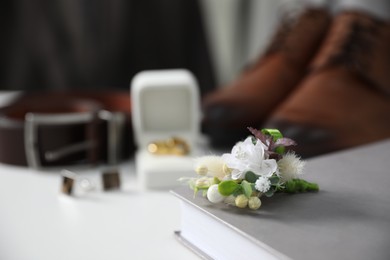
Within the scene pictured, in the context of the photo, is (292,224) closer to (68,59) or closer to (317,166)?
(317,166)

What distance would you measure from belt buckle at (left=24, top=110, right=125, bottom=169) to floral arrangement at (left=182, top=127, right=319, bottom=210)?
0.22 meters

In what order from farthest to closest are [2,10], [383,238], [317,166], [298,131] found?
[2,10] → [298,131] → [317,166] → [383,238]

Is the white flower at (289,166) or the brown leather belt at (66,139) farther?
the brown leather belt at (66,139)

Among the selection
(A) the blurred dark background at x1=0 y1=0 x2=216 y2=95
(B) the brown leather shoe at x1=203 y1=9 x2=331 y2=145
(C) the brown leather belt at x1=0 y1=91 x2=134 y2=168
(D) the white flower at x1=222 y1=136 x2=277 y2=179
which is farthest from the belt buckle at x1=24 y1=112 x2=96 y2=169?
(A) the blurred dark background at x1=0 y1=0 x2=216 y2=95

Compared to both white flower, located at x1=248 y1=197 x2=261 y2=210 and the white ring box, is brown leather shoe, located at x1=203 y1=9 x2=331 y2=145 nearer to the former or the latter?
the white ring box

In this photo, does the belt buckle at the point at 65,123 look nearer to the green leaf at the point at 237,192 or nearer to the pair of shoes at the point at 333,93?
the pair of shoes at the point at 333,93

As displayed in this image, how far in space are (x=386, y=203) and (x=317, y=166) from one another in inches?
3.2

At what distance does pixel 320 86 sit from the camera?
0.64 meters

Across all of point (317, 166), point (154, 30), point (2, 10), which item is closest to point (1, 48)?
point (2, 10)

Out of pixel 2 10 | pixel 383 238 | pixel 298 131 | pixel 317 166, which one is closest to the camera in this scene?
pixel 383 238

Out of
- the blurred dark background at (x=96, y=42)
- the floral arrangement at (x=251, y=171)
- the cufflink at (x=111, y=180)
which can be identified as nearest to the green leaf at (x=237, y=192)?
the floral arrangement at (x=251, y=171)

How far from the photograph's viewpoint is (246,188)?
0.35 metres

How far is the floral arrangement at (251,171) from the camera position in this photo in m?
0.36

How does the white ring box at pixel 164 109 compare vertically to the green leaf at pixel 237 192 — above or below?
above
